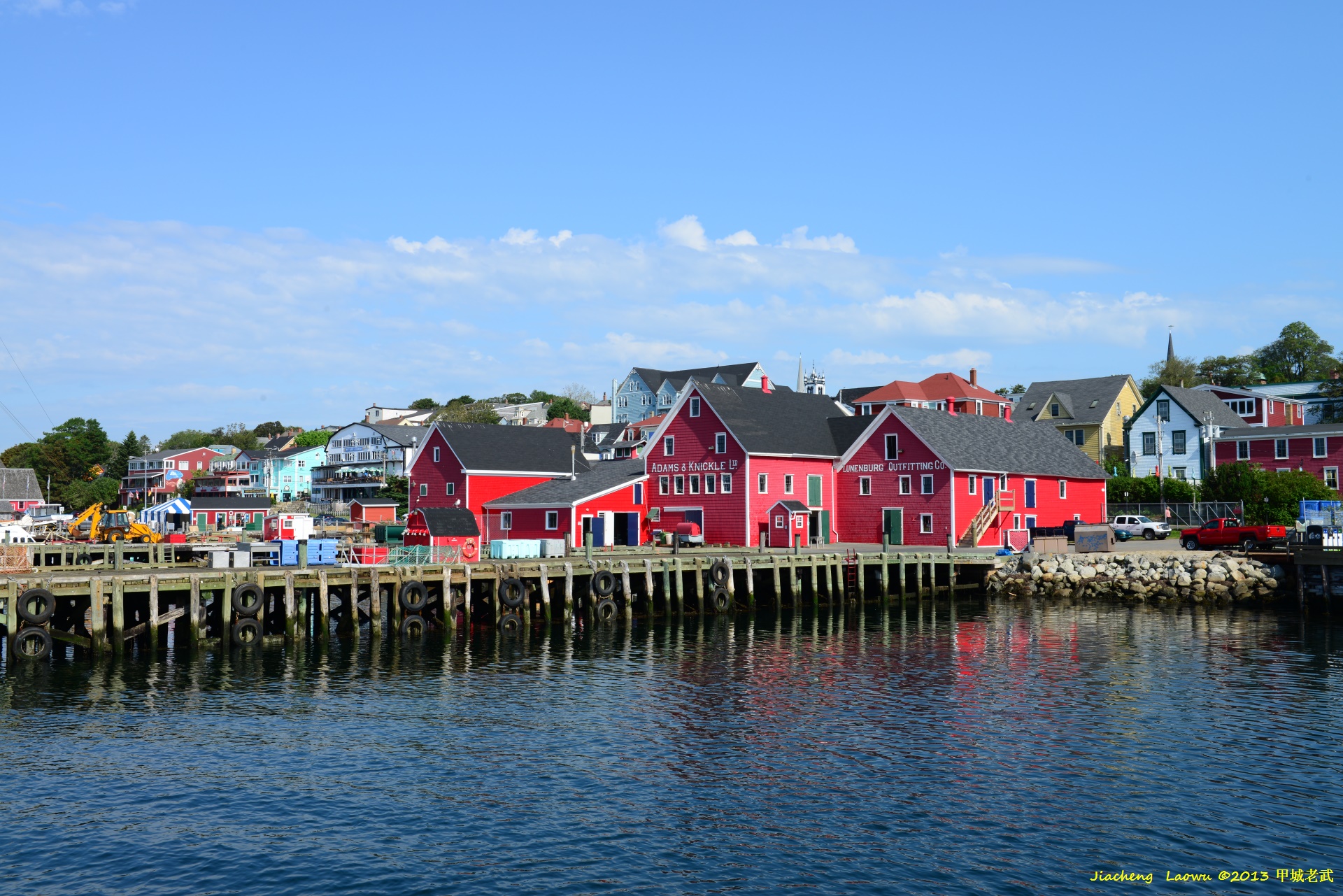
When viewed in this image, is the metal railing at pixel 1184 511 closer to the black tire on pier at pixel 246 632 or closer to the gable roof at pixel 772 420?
the gable roof at pixel 772 420

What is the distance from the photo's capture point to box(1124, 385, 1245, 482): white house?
84.9m

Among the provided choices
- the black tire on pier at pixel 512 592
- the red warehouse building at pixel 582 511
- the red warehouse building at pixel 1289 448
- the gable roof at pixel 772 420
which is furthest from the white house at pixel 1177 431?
the black tire on pier at pixel 512 592

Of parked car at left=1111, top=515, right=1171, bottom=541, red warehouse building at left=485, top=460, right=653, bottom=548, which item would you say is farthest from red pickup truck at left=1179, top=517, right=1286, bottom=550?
red warehouse building at left=485, top=460, right=653, bottom=548

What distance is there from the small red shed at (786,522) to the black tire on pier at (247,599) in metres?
31.4

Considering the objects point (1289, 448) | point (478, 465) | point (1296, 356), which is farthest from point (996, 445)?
point (1296, 356)

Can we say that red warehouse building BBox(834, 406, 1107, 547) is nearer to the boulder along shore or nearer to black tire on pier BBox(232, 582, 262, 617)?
the boulder along shore

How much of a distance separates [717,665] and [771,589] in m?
18.0

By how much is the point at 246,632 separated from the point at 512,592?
30.3 feet

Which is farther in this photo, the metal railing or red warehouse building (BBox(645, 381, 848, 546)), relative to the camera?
the metal railing

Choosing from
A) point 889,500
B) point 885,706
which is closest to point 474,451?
point 889,500

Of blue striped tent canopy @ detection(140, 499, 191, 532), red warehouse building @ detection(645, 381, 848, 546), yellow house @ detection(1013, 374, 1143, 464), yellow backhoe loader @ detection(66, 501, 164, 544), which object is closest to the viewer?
red warehouse building @ detection(645, 381, 848, 546)

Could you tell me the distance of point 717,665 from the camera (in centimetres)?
3269

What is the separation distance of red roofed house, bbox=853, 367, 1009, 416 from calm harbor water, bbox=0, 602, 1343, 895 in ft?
217

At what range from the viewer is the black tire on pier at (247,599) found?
114 ft
